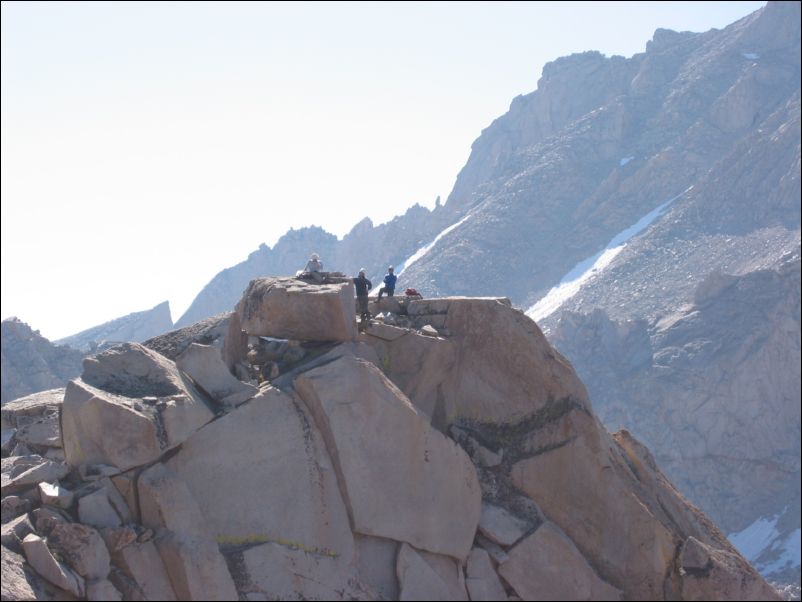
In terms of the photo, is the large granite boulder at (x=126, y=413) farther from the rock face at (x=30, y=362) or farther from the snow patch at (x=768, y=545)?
the snow patch at (x=768, y=545)

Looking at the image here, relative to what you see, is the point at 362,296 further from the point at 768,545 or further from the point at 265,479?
the point at 768,545

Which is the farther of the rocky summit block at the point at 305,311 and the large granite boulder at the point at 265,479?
the rocky summit block at the point at 305,311

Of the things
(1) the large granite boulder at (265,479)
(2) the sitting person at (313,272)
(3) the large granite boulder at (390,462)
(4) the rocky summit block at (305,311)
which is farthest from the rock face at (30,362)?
(1) the large granite boulder at (265,479)

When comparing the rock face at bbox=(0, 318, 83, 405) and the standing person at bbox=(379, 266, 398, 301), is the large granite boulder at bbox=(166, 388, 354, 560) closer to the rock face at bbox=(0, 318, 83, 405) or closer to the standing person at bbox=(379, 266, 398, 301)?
the standing person at bbox=(379, 266, 398, 301)

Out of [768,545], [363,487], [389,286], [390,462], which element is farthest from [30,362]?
[363,487]

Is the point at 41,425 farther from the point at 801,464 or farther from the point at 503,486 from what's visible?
the point at 801,464

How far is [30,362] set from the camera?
395 feet

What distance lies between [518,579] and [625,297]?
174 m

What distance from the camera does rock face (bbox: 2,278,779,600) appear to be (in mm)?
18641

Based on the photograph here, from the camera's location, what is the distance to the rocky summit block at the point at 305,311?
2370 centimetres

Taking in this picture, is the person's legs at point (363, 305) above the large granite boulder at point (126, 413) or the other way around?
Answer: the other way around

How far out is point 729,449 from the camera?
15100cm

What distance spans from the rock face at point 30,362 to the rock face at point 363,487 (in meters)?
99.3

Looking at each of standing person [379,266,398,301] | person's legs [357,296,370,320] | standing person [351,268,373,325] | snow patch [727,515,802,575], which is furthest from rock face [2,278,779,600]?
snow patch [727,515,802,575]
